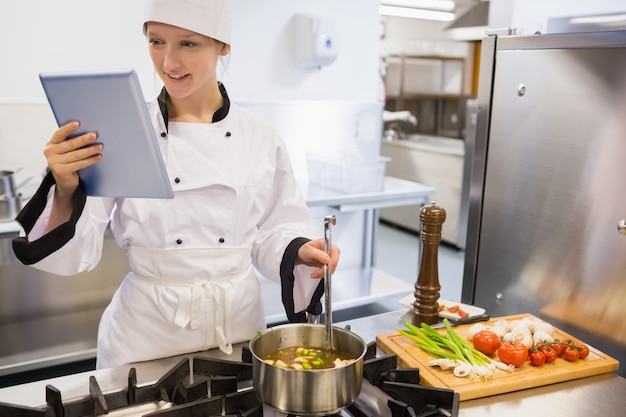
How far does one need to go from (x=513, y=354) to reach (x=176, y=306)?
0.73 meters

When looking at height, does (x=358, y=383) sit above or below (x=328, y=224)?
below

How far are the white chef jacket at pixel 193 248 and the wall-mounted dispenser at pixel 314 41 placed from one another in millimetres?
2062

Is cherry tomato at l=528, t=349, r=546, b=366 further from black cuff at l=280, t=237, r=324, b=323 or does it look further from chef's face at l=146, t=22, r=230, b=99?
chef's face at l=146, t=22, r=230, b=99

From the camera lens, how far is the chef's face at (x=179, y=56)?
3.98 ft

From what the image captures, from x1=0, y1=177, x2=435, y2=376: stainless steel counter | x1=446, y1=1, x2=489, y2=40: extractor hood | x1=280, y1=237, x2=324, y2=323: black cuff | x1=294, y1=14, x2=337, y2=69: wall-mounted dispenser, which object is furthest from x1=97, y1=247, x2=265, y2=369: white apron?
x1=446, y1=1, x2=489, y2=40: extractor hood

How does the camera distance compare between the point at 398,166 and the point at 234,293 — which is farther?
the point at 398,166

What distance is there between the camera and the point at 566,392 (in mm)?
1148

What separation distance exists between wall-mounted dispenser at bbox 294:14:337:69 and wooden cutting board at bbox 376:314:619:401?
7.73 ft

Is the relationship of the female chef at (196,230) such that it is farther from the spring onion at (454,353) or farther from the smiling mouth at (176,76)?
the spring onion at (454,353)

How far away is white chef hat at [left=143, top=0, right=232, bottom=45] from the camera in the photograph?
1179 millimetres

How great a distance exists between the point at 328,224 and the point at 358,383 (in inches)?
11.5

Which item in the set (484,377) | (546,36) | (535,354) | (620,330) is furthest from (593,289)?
(546,36)

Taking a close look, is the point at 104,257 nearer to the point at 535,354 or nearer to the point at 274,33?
the point at 274,33

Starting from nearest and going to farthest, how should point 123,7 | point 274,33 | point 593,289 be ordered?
1. point 593,289
2. point 123,7
3. point 274,33
